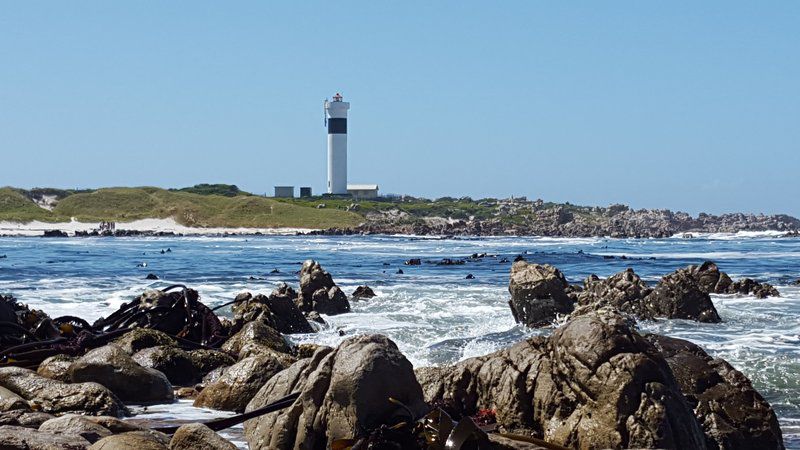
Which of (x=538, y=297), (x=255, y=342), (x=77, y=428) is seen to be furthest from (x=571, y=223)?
(x=77, y=428)

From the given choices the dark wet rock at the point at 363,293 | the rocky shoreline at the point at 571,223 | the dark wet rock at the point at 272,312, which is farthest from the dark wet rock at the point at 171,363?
the rocky shoreline at the point at 571,223

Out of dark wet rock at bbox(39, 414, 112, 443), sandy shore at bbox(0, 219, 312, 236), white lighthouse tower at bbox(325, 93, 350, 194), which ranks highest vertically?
white lighthouse tower at bbox(325, 93, 350, 194)

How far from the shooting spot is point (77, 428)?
7.11 metres

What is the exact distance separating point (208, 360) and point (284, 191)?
140m

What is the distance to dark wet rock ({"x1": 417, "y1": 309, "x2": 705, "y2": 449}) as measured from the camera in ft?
24.0

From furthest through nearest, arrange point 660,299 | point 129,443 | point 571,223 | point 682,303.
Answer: point 571,223 → point 660,299 → point 682,303 → point 129,443

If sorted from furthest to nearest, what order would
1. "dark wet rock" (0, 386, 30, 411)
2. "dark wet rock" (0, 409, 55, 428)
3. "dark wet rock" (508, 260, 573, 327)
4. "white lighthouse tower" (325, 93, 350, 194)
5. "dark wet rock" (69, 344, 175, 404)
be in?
1. "white lighthouse tower" (325, 93, 350, 194)
2. "dark wet rock" (508, 260, 573, 327)
3. "dark wet rock" (69, 344, 175, 404)
4. "dark wet rock" (0, 386, 30, 411)
5. "dark wet rock" (0, 409, 55, 428)

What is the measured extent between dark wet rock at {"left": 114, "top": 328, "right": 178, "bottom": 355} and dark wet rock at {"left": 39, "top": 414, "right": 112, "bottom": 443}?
17.7 feet

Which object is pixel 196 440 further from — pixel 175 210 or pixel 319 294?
pixel 175 210

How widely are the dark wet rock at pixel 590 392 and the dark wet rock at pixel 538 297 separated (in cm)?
1160

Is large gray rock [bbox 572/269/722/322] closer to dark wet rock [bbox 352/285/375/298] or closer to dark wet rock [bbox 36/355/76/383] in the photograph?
dark wet rock [bbox 352/285/375/298]

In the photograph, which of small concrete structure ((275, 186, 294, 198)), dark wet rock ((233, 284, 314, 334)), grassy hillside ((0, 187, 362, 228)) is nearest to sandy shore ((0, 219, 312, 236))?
grassy hillside ((0, 187, 362, 228))

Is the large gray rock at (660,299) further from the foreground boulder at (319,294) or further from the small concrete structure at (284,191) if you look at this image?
the small concrete structure at (284,191)

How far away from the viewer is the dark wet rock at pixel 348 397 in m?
7.12
